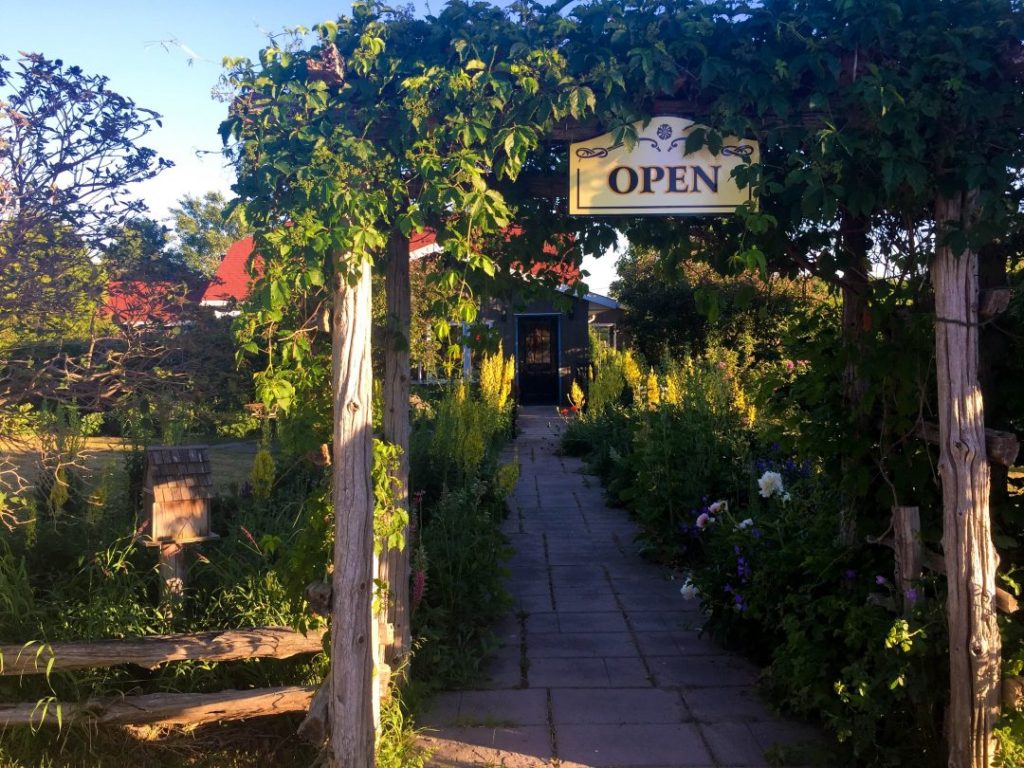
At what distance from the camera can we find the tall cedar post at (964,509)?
3146 mm

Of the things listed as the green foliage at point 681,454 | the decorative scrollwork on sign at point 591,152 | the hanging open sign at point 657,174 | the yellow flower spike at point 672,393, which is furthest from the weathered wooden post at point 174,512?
the yellow flower spike at point 672,393

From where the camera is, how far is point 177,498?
4223mm

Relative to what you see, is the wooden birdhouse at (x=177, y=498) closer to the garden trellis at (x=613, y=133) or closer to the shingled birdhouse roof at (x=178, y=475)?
the shingled birdhouse roof at (x=178, y=475)

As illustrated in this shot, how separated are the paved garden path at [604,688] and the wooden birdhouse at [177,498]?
1479 mm

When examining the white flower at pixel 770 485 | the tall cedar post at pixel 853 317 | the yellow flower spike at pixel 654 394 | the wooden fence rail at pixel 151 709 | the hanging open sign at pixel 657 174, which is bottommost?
the wooden fence rail at pixel 151 709

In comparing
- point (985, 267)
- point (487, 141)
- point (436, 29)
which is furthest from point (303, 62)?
point (985, 267)

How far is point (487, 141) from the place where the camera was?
326 cm

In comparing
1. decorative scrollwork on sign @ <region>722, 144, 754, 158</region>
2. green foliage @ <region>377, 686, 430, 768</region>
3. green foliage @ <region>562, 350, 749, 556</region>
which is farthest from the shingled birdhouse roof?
green foliage @ <region>562, 350, 749, 556</region>

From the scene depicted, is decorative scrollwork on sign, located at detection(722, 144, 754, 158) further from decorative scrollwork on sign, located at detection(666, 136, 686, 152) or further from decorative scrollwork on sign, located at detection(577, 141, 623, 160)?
decorative scrollwork on sign, located at detection(577, 141, 623, 160)

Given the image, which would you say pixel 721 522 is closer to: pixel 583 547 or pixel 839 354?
pixel 839 354

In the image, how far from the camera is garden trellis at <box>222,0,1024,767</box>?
3.04 metres

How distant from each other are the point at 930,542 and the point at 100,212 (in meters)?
3.94

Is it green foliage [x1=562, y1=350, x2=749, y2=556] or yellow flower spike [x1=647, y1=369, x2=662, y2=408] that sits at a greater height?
yellow flower spike [x1=647, y1=369, x2=662, y2=408]

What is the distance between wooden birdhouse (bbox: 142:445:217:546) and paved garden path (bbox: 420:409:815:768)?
1479 mm
